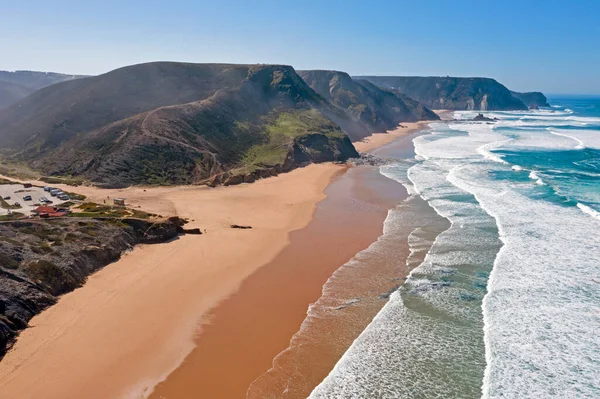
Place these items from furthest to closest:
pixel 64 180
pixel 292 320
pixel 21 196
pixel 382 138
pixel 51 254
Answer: pixel 382 138 < pixel 64 180 < pixel 21 196 < pixel 51 254 < pixel 292 320

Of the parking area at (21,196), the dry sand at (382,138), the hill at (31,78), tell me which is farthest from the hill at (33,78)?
the parking area at (21,196)

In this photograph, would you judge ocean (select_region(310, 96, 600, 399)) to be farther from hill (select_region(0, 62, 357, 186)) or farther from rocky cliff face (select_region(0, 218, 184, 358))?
hill (select_region(0, 62, 357, 186))

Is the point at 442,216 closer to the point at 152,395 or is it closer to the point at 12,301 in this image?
the point at 152,395

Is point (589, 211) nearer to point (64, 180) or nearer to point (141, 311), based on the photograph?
point (141, 311)

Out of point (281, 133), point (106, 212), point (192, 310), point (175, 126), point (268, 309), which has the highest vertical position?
point (175, 126)

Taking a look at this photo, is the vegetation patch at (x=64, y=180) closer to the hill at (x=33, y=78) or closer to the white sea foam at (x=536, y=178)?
the white sea foam at (x=536, y=178)

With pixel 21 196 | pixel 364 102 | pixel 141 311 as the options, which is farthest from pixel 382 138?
pixel 141 311
